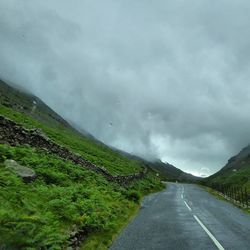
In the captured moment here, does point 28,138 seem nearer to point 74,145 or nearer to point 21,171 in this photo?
point 21,171

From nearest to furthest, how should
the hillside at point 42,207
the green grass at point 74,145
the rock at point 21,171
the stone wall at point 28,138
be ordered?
the hillside at point 42,207 → the rock at point 21,171 → the stone wall at point 28,138 → the green grass at point 74,145

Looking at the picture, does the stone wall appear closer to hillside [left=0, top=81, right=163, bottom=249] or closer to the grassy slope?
hillside [left=0, top=81, right=163, bottom=249]

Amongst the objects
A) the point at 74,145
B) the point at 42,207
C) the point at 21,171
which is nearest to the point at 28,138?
the point at 21,171

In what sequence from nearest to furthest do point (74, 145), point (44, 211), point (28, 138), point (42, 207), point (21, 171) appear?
1. point (44, 211)
2. point (42, 207)
3. point (21, 171)
4. point (28, 138)
5. point (74, 145)

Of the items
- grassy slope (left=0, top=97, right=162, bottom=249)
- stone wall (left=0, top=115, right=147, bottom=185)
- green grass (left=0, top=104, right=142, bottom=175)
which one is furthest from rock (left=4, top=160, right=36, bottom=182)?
green grass (left=0, top=104, right=142, bottom=175)

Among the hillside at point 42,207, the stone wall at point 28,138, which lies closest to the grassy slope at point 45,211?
the hillside at point 42,207

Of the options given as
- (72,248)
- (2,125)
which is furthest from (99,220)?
(2,125)

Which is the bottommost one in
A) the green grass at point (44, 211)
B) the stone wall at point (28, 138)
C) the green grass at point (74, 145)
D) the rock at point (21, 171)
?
the green grass at point (44, 211)

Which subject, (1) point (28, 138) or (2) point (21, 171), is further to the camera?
(1) point (28, 138)

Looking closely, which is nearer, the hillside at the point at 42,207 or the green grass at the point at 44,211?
the green grass at the point at 44,211

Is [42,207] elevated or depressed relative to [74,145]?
depressed

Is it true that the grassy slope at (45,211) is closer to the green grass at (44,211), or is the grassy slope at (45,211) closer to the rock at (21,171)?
the green grass at (44,211)

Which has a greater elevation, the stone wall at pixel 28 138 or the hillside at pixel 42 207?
the stone wall at pixel 28 138

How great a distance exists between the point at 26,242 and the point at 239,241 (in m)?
7.74
